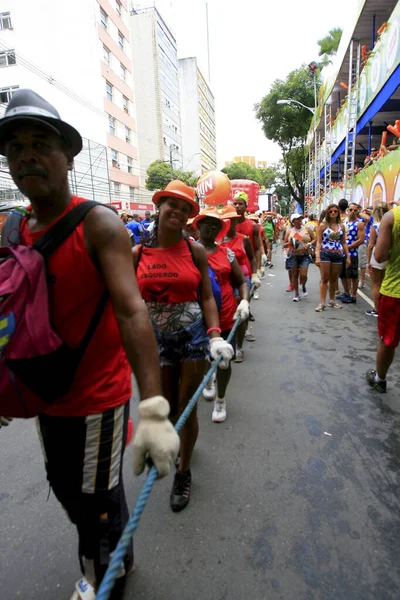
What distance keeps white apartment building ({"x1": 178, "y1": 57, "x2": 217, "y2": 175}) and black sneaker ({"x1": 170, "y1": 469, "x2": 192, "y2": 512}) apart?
237 feet

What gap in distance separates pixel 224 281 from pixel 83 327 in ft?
7.38

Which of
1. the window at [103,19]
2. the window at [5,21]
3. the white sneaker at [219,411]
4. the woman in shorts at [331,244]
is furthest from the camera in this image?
the window at [103,19]

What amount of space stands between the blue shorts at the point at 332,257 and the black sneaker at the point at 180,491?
221 inches

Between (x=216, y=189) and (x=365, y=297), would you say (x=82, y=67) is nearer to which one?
(x=216, y=189)

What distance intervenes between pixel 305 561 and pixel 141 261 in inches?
76.7

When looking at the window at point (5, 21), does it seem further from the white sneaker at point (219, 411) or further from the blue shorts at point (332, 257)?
the white sneaker at point (219, 411)

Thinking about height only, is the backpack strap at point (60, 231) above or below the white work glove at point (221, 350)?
A: above

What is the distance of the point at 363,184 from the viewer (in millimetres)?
12438

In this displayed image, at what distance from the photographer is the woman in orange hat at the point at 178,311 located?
2.36 metres

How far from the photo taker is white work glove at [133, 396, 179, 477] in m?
1.21

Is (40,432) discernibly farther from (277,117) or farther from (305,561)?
(277,117)

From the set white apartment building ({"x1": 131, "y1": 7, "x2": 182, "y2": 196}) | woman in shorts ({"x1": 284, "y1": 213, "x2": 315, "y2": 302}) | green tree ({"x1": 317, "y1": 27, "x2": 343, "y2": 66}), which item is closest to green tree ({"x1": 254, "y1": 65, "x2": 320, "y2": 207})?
green tree ({"x1": 317, "y1": 27, "x2": 343, "y2": 66})

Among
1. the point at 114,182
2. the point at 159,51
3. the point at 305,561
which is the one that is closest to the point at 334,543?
the point at 305,561

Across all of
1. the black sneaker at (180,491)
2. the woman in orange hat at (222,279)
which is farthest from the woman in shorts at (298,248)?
the black sneaker at (180,491)
